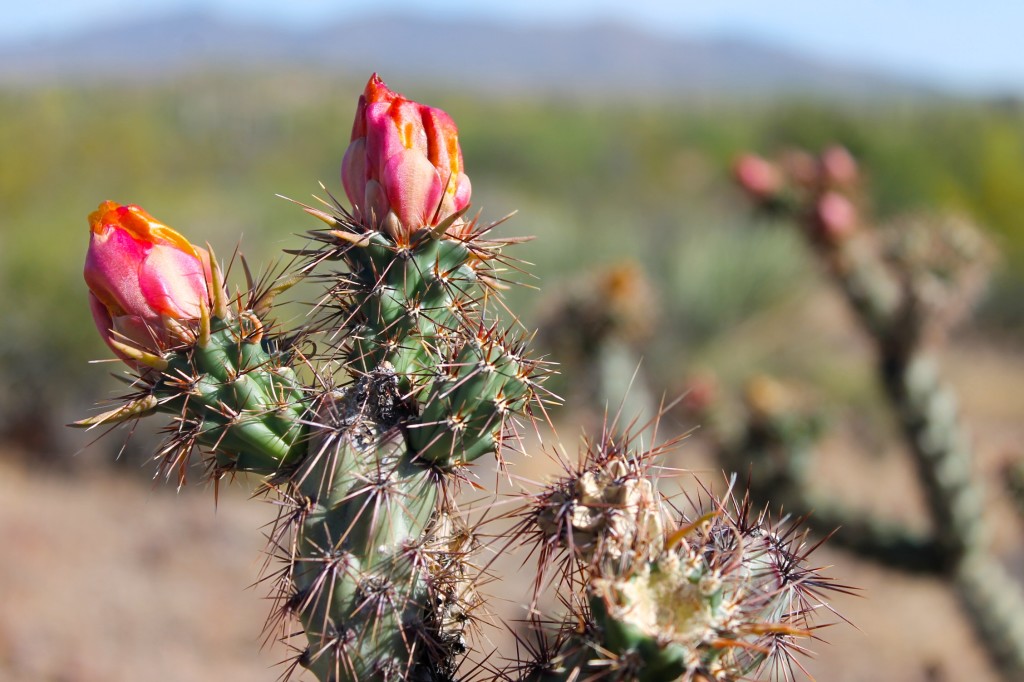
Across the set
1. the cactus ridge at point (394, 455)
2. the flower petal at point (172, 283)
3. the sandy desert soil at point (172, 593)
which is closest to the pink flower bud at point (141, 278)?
the flower petal at point (172, 283)

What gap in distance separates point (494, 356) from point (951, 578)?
4.68m

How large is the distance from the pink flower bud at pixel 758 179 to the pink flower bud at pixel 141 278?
405 cm

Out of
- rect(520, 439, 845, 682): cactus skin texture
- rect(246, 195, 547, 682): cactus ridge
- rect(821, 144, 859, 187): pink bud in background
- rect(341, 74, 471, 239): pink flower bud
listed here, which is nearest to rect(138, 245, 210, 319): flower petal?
rect(246, 195, 547, 682): cactus ridge

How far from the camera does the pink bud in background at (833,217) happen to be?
512cm

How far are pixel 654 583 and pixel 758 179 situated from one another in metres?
4.12

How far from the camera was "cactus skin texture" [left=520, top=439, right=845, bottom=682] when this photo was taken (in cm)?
139

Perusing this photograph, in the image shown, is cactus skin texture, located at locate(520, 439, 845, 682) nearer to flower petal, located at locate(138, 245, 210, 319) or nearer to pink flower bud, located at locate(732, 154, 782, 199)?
flower petal, located at locate(138, 245, 210, 319)

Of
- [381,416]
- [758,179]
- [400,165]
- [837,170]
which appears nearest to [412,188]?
[400,165]

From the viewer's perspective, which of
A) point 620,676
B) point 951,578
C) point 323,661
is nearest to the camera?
point 620,676

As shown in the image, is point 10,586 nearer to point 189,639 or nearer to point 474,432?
point 189,639

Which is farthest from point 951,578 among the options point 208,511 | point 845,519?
point 208,511

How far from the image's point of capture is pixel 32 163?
22.9 meters

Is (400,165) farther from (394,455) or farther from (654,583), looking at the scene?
(654,583)

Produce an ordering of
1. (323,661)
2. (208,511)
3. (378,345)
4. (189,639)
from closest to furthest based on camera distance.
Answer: (323,661) → (378,345) → (189,639) → (208,511)
